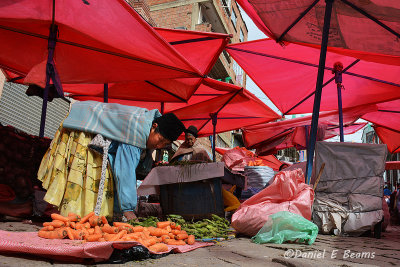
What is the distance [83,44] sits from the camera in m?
4.26

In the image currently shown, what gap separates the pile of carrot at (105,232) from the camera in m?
2.06

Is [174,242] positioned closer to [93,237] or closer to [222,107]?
[93,237]

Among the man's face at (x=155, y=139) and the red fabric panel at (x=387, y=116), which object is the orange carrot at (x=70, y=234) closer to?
the man's face at (x=155, y=139)

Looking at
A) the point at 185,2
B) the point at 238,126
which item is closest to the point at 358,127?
the point at 238,126

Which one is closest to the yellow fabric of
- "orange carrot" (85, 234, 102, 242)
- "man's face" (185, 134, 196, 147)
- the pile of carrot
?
the pile of carrot

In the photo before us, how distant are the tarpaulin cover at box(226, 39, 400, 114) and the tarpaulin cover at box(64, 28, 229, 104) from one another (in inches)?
23.5

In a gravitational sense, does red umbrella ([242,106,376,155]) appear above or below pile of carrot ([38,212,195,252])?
above

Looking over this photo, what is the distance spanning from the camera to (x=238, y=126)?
8.82 meters

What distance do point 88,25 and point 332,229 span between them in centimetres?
382

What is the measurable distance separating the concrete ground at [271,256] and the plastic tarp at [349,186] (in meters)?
0.56

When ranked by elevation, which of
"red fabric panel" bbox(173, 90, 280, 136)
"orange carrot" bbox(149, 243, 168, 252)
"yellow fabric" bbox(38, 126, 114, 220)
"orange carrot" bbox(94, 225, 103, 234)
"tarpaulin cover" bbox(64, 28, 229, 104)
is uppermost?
"tarpaulin cover" bbox(64, 28, 229, 104)

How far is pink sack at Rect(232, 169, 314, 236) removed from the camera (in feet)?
9.86

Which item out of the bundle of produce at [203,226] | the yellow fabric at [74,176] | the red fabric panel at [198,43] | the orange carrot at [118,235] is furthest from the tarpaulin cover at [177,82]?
the orange carrot at [118,235]

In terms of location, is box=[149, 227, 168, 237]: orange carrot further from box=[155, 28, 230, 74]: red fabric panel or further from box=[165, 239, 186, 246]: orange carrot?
box=[155, 28, 230, 74]: red fabric panel
